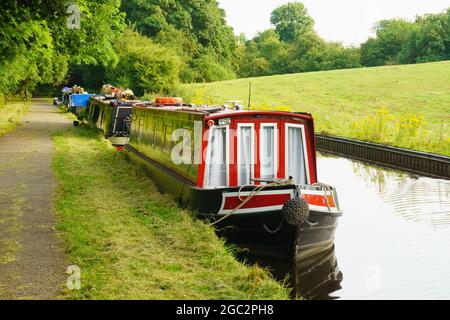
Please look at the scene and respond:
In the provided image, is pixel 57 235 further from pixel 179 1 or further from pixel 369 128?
pixel 179 1

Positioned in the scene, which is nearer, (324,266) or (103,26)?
(324,266)

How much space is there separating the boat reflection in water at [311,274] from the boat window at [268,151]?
1447 millimetres

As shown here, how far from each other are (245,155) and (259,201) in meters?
1.08

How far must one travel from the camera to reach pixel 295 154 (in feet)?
30.9

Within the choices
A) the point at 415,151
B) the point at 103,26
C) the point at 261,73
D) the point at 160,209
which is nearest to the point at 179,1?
the point at 261,73

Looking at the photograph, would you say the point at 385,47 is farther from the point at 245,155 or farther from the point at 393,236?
the point at 245,155

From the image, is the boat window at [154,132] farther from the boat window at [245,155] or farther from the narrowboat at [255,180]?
the boat window at [245,155]

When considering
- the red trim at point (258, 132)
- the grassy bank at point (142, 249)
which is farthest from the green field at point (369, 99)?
the grassy bank at point (142, 249)

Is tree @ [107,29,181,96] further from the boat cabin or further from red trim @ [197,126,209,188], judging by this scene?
red trim @ [197,126,209,188]

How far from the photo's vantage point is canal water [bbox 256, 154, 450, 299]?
7199mm

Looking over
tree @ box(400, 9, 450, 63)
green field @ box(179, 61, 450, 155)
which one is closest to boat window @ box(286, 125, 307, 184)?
green field @ box(179, 61, 450, 155)

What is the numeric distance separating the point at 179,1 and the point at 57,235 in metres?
52.0

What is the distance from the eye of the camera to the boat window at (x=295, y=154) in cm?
933

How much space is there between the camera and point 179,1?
5684 cm
